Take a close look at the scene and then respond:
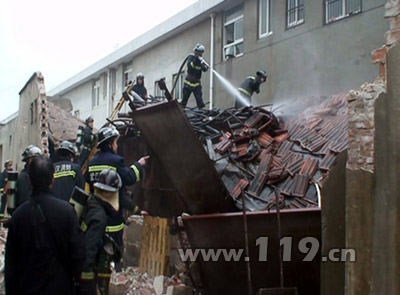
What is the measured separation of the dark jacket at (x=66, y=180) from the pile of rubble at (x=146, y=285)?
1.75 meters

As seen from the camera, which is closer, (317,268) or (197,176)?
(317,268)

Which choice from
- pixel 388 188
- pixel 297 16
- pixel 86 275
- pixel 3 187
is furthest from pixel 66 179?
pixel 297 16

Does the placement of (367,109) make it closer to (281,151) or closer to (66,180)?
(281,151)

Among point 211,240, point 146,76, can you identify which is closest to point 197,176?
point 211,240

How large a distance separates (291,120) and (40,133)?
6269 mm

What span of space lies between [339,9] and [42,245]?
Result: 9535 millimetres

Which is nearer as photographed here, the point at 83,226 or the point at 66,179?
the point at 83,226

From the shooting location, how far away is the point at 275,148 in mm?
7672

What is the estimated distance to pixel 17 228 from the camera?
3.53 meters

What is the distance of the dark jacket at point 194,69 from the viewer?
35.8 feet

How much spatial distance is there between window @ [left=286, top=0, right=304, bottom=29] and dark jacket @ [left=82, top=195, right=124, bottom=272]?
8.79m

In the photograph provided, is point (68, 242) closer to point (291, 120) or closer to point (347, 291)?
point (347, 291)

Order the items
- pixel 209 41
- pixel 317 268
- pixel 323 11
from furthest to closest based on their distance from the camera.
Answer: pixel 209 41
pixel 323 11
pixel 317 268

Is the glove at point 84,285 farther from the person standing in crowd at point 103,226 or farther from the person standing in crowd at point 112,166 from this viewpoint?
the person standing in crowd at point 112,166
